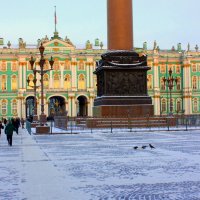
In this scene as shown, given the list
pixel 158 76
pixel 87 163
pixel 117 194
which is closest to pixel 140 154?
pixel 87 163

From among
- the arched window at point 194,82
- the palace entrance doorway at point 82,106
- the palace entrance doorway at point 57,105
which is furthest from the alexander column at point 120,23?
the arched window at point 194,82

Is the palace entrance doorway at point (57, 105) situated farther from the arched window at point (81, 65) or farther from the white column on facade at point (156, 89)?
the white column on facade at point (156, 89)

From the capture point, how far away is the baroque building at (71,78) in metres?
90.1

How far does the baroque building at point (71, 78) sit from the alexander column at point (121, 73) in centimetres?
5032

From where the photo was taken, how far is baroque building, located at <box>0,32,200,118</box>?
90.1m

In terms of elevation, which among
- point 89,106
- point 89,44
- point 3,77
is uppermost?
point 89,44

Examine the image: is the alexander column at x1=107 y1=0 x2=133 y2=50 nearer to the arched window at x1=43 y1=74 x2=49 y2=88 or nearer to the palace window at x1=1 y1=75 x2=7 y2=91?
the arched window at x1=43 y1=74 x2=49 y2=88

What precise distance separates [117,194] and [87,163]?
15.7ft

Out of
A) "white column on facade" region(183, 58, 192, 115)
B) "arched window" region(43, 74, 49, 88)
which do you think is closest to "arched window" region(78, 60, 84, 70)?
"arched window" region(43, 74, 49, 88)

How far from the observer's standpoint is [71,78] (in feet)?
303

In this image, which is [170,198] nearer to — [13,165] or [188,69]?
[13,165]

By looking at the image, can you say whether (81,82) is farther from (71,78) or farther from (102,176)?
(102,176)

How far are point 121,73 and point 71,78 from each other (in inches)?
2207

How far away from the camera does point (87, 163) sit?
1330cm
